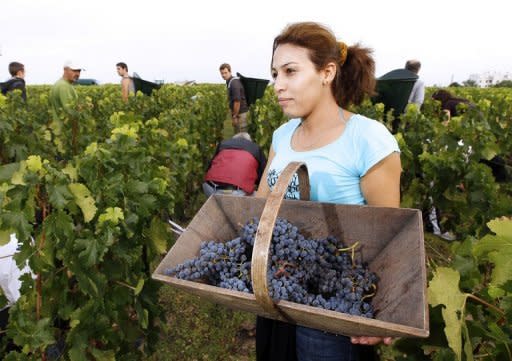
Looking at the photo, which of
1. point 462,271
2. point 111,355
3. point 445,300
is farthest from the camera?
point 111,355

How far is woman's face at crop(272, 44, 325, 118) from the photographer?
156cm

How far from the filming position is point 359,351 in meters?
1.59

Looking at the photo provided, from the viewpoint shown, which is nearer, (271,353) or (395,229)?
(395,229)

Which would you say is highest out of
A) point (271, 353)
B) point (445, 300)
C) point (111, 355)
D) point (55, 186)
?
point (55, 186)

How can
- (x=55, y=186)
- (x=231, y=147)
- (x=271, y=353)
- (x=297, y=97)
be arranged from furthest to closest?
1. (x=231, y=147)
2. (x=271, y=353)
3. (x=297, y=97)
4. (x=55, y=186)


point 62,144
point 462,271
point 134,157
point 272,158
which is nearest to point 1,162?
point 62,144

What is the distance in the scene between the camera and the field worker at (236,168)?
4.04 metres

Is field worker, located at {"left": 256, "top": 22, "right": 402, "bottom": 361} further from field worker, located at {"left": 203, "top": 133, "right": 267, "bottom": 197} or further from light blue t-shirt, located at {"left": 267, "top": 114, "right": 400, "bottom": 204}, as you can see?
field worker, located at {"left": 203, "top": 133, "right": 267, "bottom": 197}

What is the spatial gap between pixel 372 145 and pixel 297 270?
1.88 feet

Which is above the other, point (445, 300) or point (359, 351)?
point (445, 300)

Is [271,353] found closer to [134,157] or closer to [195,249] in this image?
[195,249]

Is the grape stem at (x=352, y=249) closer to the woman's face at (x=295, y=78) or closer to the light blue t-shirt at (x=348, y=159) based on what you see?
the light blue t-shirt at (x=348, y=159)

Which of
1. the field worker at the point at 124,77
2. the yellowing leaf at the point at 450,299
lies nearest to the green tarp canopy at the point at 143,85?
the field worker at the point at 124,77

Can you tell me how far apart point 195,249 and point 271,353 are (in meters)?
0.61
